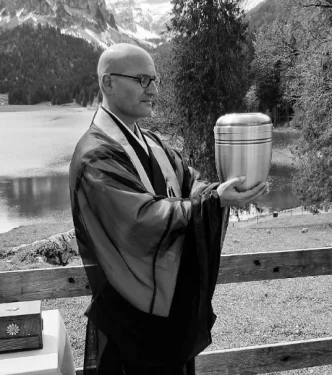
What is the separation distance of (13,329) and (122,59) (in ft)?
3.82

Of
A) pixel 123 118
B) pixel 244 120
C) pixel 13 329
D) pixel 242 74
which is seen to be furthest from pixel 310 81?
pixel 13 329

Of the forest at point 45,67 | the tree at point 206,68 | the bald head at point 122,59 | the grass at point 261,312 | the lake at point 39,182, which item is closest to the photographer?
the bald head at point 122,59

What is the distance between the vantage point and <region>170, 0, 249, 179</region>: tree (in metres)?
18.1

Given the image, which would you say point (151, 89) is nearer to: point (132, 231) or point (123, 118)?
point (123, 118)

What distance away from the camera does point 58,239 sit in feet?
27.9

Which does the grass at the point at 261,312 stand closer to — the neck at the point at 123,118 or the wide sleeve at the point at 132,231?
the wide sleeve at the point at 132,231

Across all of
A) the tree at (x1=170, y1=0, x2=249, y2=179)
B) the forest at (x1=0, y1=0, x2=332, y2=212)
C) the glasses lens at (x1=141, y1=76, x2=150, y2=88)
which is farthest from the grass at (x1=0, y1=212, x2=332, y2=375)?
the tree at (x1=170, y1=0, x2=249, y2=179)

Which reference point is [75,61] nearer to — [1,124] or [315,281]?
[1,124]

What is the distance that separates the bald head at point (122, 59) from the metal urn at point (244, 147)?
40 centimetres

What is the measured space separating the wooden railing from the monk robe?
74 cm

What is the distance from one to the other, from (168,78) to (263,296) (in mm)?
13767

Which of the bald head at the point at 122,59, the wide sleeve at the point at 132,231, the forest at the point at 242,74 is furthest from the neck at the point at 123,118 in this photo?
the forest at the point at 242,74

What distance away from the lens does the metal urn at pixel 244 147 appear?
162cm

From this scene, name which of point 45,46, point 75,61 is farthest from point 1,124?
point 45,46
